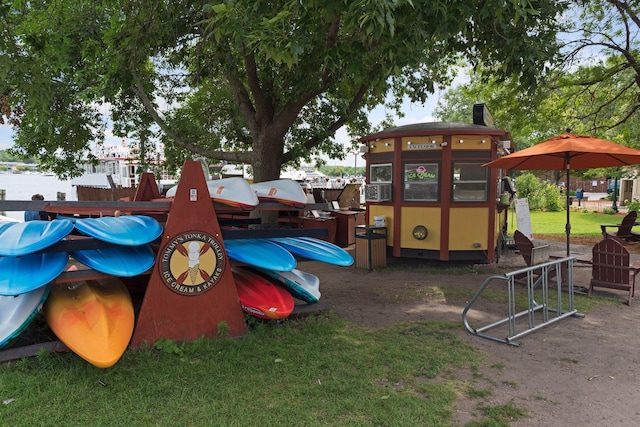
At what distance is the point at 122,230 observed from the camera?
457cm

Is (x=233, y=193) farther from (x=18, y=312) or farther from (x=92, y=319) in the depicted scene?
(x=18, y=312)

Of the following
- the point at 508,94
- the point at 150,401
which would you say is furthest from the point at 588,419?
the point at 508,94

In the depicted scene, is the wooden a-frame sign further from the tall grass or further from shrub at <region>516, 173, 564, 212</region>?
shrub at <region>516, 173, 564, 212</region>

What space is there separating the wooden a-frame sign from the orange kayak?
27cm

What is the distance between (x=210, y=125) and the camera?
13.8 m

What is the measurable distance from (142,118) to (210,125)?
6.61 feet

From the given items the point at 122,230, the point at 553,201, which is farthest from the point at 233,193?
the point at 553,201

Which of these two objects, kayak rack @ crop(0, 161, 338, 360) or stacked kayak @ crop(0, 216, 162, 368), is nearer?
stacked kayak @ crop(0, 216, 162, 368)

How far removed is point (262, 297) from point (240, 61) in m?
7.05

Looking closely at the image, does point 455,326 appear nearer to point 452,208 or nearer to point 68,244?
point 452,208

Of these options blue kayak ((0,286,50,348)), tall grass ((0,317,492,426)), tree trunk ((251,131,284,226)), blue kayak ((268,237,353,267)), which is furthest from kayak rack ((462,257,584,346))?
tree trunk ((251,131,284,226))

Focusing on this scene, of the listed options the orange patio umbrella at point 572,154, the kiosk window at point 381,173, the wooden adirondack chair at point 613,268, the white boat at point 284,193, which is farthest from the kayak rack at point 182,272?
the wooden adirondack chair at point 613,268

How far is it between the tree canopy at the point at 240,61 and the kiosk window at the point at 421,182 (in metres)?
→ 1.90

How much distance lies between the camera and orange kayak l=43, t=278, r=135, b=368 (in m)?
3.99
